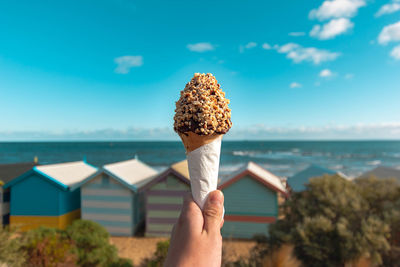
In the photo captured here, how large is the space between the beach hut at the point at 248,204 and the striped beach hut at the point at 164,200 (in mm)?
2262

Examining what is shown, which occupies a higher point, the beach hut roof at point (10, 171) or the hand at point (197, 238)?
the hand at point (197, 238)

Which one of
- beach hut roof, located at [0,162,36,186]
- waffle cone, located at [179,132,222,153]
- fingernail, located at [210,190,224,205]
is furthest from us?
beach hut roof, located at [0,162,36,186]

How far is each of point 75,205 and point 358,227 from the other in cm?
1410

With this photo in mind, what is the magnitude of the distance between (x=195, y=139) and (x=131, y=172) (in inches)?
546

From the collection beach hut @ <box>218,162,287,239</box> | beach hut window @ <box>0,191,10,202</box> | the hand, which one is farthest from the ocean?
the hand

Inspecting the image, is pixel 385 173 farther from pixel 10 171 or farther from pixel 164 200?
pixel 10 171

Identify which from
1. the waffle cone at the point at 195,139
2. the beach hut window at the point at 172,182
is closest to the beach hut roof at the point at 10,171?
the beach hut window at the point at 172,182

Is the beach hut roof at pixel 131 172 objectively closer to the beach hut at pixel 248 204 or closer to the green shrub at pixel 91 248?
the green shrub at pixel 91 248

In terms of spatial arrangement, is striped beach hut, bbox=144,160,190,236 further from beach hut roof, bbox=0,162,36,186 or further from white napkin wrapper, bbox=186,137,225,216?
white napkin wrapper, bbox=186,137,225,216

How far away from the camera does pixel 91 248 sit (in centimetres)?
795

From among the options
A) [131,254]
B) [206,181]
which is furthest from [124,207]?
[206,181]

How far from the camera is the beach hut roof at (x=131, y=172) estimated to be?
43.0 feet

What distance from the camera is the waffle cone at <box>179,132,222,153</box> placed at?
92.6 inches

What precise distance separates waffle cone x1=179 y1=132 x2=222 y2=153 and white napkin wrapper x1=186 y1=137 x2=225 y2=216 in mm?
33
